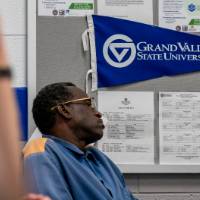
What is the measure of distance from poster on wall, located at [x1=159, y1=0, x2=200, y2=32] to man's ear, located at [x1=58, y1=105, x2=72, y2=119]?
829 mm

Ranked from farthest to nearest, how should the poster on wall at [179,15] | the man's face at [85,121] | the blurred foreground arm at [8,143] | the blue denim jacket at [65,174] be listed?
1. the poster on wall at [179,15]
2. the man's face at [85,121]
3. the blue denim jacket at [65,174]
4. the blurred foreground arm at [8,143]

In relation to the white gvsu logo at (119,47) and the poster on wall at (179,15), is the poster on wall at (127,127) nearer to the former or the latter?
the white gvsu logo at (119,47)

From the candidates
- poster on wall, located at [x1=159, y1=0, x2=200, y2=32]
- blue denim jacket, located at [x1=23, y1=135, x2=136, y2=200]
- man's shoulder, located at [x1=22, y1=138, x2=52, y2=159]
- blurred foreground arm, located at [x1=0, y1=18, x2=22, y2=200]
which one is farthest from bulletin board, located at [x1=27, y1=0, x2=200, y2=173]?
blurred foreground arm, located at [x1=0, y1=18, x2=22, y2=200]

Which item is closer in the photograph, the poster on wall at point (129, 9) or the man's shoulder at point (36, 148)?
the man's shoulder at point (36, 148)

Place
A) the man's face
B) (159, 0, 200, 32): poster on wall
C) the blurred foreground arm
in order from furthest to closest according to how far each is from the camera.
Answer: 1. (159, 0, 200, 32): poster on wall
2. the man's face
3. the blurred foreground arm

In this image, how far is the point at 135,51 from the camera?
8.04 ft

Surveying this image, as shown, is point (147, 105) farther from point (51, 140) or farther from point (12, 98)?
point (12, 98)

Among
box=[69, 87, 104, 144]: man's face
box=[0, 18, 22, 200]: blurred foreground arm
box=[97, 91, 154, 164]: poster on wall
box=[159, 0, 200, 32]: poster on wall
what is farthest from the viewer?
box=[159, 0, 200, 32]: poster on wall

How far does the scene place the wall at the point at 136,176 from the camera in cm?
237

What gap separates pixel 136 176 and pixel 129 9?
0.87 m

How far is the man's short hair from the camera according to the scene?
1909mm

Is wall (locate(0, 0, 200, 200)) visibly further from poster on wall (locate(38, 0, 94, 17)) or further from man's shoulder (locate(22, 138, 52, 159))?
man's shoulder (locate(22, 138, 52, 159))

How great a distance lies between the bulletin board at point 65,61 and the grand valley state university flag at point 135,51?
48 millimetres

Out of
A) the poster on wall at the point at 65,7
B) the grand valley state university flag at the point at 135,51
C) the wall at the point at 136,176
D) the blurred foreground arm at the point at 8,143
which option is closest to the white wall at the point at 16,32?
the wall at the point at 136,176
